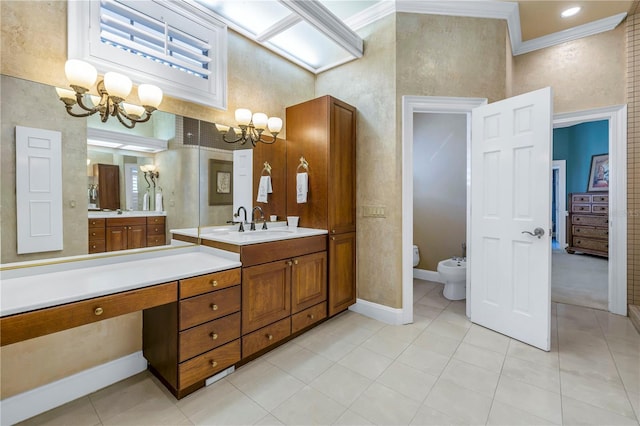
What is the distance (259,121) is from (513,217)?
244cm

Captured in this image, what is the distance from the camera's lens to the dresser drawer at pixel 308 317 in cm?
235

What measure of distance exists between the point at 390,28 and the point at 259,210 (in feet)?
7.17

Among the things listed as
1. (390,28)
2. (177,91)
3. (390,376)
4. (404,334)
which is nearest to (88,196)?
(177,91)

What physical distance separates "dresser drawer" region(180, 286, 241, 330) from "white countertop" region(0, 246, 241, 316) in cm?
16

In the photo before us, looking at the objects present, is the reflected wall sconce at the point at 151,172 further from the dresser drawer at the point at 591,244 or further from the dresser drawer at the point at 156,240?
the dresser drawer at the point at 591,244

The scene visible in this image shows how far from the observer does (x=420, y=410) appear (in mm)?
1579

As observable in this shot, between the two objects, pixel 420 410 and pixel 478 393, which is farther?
pixel 478 393

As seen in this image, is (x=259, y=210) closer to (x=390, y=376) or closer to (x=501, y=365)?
(x=390, y=376)

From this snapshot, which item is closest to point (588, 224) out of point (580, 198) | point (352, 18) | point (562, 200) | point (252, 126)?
point (580, 198)

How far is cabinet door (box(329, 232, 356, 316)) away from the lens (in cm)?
270

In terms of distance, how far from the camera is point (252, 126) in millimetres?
2641

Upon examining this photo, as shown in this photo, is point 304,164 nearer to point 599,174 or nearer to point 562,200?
point 599,174

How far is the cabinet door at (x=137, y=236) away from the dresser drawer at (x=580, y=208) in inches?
300

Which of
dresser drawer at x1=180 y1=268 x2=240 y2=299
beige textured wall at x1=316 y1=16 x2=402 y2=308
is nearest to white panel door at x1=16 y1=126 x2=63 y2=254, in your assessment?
dresser drawer at x1=180 y1=268 x2=240 y2=299
